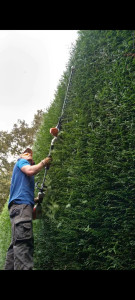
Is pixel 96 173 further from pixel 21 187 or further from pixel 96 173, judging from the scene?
pixel 21 187

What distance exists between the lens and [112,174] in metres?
2.75

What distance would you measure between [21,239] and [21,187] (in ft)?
2.39

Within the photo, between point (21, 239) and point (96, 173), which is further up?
point (96, 173)

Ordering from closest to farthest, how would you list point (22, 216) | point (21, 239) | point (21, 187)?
point (21, 239) < point (22, 216) < point (21, 187)

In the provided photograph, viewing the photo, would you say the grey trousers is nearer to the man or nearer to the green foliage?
the man

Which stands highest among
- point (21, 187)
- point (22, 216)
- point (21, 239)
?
point (21, 187)

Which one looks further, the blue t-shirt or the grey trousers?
the blue t-shirt

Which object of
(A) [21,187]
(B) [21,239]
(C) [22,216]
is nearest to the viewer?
(B) [21,239]

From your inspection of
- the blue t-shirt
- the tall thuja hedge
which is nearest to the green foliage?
the tall thuja hedge

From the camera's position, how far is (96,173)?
9.57 feet

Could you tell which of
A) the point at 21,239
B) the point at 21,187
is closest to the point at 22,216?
the point at 21,239

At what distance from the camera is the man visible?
278 cm

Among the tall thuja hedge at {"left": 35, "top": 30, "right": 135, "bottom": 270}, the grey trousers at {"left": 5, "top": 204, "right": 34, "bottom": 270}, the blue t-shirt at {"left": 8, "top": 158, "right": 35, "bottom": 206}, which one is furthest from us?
the blue t-shirt at {"left": 8, "top": 158, "right": 35, "bottom": 206}

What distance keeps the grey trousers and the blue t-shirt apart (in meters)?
0.09
